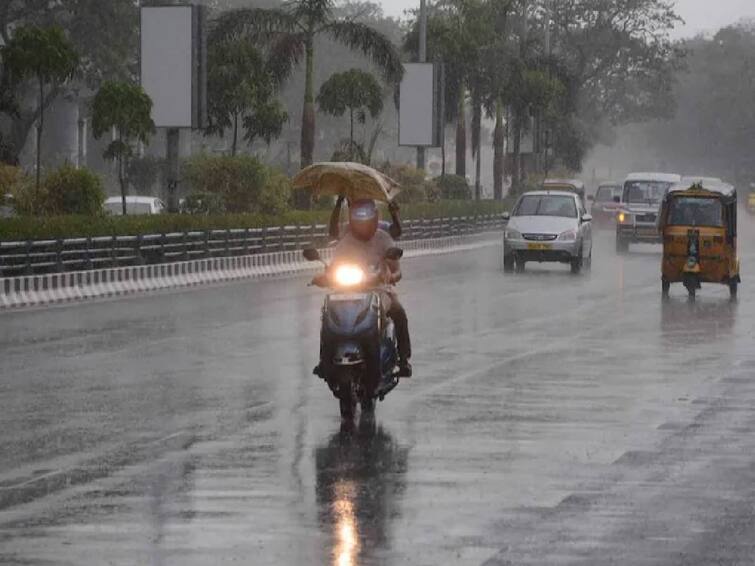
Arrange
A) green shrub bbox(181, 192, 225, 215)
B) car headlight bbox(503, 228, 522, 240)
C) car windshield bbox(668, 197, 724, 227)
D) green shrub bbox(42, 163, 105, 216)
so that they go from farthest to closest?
green shrub bbox(181, 192, 225, 215) → car headlight bbox(503, 228, 522, 240) → green shrub bbox(42, 163, 105, 216) → car windshield bbox(668, 197, 724, 227)

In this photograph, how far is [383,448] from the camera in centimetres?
1460

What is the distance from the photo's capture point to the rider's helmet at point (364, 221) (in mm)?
16609

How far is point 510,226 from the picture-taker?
47.0m

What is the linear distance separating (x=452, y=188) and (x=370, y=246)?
208ft

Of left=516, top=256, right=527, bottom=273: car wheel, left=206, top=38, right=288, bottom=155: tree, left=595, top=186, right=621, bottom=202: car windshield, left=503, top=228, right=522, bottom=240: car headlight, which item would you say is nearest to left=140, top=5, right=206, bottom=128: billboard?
left=503, top=228, right=522, bottom=240: car headlight

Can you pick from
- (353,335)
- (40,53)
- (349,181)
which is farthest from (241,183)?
(353,335)

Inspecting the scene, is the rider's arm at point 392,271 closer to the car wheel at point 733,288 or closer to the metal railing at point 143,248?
the metal railing at point 143,248

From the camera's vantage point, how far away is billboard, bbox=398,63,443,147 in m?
70.8

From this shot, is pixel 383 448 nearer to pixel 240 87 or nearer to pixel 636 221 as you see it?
pixel 240 87

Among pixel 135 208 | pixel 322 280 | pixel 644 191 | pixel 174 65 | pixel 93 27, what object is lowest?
pixel 135 208

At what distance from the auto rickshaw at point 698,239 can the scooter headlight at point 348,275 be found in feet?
64.7

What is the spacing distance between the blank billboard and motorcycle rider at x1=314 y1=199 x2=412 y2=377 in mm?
32266

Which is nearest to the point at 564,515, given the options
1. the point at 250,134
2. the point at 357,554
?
the point at 357,554

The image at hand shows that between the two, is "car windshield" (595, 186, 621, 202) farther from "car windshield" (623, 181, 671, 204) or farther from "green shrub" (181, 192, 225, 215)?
"green shrub" (181, 192, 225, 215)
